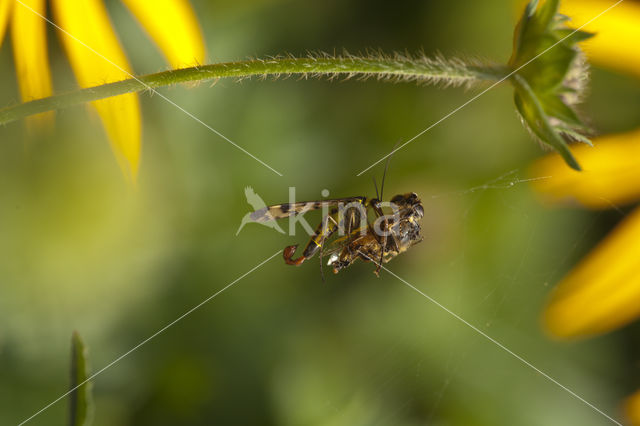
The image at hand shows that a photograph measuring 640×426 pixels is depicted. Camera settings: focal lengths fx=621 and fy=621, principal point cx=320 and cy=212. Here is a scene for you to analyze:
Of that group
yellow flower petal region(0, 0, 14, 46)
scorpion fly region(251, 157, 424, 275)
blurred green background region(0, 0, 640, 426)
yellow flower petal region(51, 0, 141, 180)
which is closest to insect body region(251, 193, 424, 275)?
scorpion fly region(251, 157, 424, 275)

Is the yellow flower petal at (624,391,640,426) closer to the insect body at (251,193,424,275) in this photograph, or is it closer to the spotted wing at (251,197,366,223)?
the insect body at (251,193,424,275)

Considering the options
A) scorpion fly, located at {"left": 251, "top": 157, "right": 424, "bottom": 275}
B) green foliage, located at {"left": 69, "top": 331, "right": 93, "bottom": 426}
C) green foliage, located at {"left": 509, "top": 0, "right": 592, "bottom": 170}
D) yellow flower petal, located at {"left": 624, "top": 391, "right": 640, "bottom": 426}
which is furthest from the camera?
yellow flower petal, located at {"left": 624, "top": 391, "right": 640, "bottom": 426}

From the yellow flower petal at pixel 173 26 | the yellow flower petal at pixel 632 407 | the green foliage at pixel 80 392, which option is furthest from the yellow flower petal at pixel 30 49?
the yellow flower petal at pixel 632 407

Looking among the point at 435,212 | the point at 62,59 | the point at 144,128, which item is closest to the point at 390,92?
the point at 435,212

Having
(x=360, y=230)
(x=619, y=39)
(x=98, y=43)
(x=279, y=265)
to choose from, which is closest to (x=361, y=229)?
(x=360, y=230)

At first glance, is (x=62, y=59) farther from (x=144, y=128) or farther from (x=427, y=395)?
(x=427, y=395)

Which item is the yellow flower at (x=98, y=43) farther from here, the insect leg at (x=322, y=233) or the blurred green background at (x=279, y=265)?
the insect leg at (x=322, y=233)

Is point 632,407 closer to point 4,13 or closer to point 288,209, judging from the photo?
point 288,209
